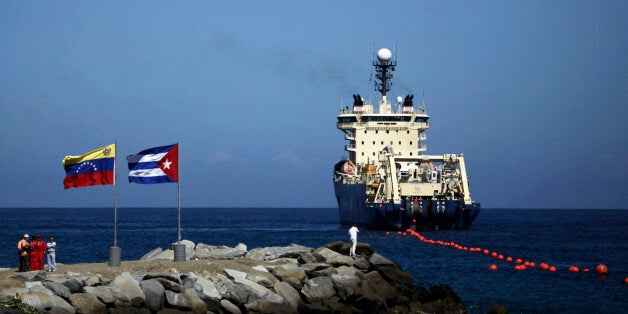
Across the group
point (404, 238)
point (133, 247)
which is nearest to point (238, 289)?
point (133, 247)

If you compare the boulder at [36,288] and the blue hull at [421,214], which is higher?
the blue hull at [421,214]

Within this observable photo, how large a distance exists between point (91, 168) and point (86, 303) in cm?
636

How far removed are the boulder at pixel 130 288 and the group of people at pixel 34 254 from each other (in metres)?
2.54

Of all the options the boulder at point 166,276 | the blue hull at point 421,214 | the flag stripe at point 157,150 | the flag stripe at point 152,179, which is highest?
Answer: the flag stripe at point 157,150

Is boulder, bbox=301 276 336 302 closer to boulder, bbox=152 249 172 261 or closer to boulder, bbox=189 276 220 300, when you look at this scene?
boulder, bbox=189 276 220 300

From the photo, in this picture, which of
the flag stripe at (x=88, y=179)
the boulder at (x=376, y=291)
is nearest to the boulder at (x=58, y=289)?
the flag stripe at (x=88, y=179)

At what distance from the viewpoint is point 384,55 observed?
97625mm

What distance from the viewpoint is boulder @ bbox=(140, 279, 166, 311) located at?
2534 centimetres

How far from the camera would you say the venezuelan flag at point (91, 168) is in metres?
29.5

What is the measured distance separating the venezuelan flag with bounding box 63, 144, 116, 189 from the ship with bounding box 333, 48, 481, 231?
4504 centimetres

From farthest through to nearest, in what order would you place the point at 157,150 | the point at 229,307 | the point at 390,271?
1. the point at 390,271
2. the point at 157,150
3. the point at 229,307

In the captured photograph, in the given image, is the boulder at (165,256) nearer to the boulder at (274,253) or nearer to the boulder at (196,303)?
the boulder at (274,253)

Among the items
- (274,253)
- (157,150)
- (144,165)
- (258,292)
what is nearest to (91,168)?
(144,165)

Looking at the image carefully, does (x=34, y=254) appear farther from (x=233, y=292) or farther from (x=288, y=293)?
(x=288, y=293)
